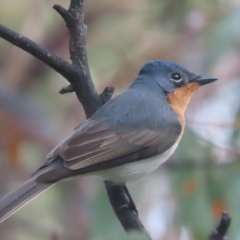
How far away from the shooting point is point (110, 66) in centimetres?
664

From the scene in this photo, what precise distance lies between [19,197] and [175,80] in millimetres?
A: 1687

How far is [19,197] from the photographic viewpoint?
140 inches

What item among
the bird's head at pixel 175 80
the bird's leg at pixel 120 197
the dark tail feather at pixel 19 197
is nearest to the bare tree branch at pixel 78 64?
the bird's leg at pixel 120 197

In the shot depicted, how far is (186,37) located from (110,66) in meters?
0.88

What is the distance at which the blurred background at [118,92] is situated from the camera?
15.6 feet

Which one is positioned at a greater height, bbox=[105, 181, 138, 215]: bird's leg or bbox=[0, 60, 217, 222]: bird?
bbox=[0, 60, 217, 222]: bird

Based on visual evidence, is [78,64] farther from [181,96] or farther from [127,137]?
[181,96]

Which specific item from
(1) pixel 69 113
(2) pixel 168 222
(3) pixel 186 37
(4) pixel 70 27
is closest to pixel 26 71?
(1) pixel 69 113

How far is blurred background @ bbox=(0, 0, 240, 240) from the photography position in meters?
4.75

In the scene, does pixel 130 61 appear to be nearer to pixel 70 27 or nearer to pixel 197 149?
pixel 197 149

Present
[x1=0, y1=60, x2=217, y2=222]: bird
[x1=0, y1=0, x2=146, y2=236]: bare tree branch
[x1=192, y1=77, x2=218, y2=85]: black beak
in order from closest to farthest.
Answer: [x1=0, y1=0, x2=146, y2=236]: bare tree branch → [x1=0, y1=60, x2=217, y2=222]: bird → [x1=192, y1=77, x2=218, y2=85]: black beak

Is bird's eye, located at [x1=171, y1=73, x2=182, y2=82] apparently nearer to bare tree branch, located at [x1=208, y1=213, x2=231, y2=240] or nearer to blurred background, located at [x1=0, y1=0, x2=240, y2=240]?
blurred background, located at [x1=0, y1=0, x2=240, y2=240]

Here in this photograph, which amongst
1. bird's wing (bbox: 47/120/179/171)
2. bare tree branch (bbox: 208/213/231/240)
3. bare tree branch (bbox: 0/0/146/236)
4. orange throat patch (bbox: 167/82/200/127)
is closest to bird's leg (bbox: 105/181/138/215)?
bare tree branch (bbox: 0/0/146/236)

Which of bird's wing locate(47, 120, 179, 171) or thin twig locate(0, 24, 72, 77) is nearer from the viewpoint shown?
thin twig locate(0, 24, 72, 77)
